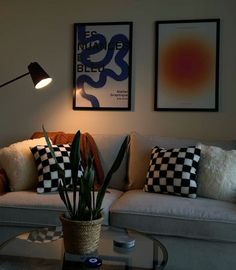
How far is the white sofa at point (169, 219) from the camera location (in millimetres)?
2078

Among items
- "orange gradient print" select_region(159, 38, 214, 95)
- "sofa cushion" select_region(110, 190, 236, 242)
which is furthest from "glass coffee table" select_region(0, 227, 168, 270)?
"orange gradient print" select_region(159, 38, 214, 95)

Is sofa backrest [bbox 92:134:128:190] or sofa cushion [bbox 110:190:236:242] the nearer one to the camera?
sofa cushion [bbox 110:190:236:242]

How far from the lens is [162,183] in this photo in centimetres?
249

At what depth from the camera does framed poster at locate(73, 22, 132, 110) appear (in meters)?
3.17

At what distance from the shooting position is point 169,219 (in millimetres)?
2146

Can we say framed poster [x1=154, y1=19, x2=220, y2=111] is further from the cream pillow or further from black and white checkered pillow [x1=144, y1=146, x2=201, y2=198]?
the cream pillow

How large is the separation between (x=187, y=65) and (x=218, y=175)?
43.3 inches

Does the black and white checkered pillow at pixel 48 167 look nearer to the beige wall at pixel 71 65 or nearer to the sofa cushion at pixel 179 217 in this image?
the sofa cushion at pixel 179 217

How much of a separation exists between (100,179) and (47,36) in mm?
1436

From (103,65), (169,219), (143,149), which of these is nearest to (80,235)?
(169,219)

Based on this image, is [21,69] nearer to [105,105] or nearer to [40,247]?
[105,105]

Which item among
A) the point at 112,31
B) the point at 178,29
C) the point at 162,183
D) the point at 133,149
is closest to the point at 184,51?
the point at 178,29

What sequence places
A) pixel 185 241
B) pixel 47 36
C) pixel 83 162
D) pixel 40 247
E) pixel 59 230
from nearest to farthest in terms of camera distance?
pixel 40 247
pixel 59 230
pixel 185 241
pixel 83 162
pixel 47 36

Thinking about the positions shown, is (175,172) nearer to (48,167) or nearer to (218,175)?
(218,175)
